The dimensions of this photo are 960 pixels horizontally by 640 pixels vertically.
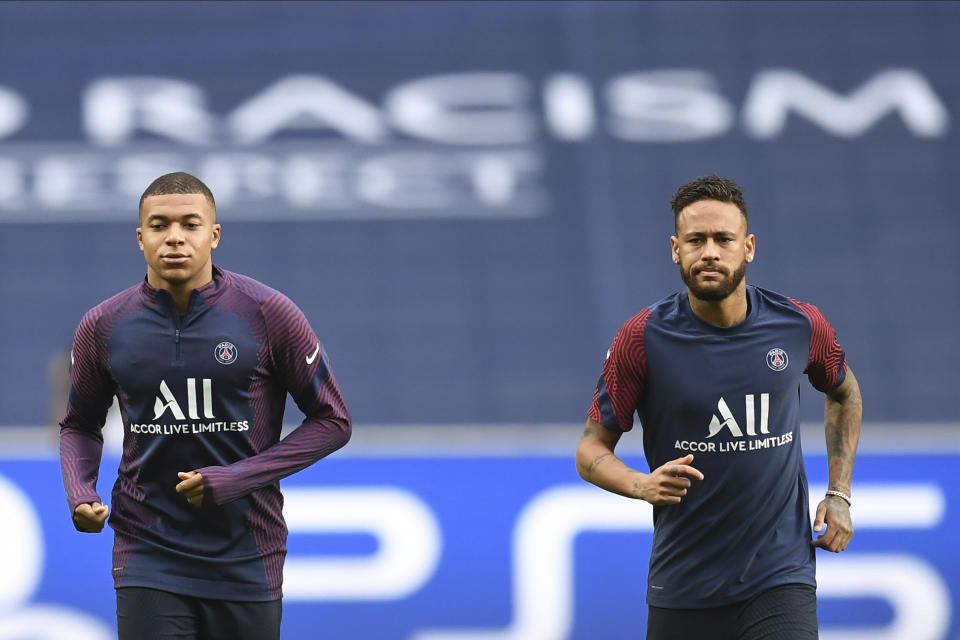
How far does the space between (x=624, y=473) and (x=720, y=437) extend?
0.28 metres

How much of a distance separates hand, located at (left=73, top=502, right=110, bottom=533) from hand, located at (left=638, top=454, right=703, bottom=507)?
134 cm

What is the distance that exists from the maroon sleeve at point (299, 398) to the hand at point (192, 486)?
12 centimetres

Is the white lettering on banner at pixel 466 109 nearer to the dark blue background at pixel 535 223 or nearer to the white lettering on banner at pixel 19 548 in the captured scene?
the dark blue background at pixel 535 223

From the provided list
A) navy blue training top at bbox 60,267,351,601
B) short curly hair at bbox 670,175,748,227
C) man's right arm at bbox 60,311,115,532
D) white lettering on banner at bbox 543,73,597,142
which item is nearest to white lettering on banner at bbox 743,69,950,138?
white lettering on banner at bbox 543,73,597,142

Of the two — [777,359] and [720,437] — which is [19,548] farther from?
[777,359]

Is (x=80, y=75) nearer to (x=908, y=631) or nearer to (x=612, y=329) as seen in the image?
(x=612, y=329)

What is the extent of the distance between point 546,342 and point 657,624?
242 inches

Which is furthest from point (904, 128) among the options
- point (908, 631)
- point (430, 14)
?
point (908, 631)

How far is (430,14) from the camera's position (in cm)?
1120

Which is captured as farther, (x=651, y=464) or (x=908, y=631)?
(x=908, y=631)

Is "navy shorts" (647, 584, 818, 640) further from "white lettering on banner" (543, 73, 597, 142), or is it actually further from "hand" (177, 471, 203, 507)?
"white lettering on banner" (543, 73, 597, 142)

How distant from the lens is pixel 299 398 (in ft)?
13.1

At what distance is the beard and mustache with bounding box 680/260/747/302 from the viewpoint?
12.6 ft

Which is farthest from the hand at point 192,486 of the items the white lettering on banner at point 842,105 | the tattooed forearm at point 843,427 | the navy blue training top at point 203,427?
the white lettering on banner at point 842,105
